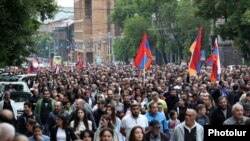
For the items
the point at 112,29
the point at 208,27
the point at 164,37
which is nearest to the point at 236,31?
the point at 208,27

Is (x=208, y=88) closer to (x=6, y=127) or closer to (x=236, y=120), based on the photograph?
(x=236, y=120)

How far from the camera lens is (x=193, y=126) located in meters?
12.1

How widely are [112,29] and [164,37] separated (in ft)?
194

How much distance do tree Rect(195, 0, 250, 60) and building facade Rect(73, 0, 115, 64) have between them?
275 ft

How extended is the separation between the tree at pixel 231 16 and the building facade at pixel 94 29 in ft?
275

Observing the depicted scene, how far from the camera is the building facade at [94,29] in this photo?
148625 millimetres

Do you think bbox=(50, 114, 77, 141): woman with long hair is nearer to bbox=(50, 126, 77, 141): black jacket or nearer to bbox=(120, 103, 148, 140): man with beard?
bbox=(50, 126, 77, 141): black jacket

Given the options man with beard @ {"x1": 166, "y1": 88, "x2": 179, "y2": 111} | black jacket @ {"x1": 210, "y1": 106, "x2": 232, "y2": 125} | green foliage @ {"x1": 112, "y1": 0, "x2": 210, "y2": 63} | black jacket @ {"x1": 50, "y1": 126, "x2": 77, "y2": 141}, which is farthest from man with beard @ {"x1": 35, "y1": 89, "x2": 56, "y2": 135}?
green foliage @ {"x1": 112, "y1": 0, "x2": 210, "y2": 63}

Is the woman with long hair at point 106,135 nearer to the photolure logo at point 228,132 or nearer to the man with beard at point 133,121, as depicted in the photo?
the photolure logo at point 228,132

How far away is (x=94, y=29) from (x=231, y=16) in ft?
317

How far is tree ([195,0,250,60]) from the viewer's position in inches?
2285

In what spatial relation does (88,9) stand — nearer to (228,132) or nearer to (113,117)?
(113,117)

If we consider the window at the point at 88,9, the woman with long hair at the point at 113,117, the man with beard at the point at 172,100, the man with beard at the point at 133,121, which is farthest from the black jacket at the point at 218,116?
the window at the point at 88,9

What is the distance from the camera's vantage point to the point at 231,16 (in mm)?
58531
